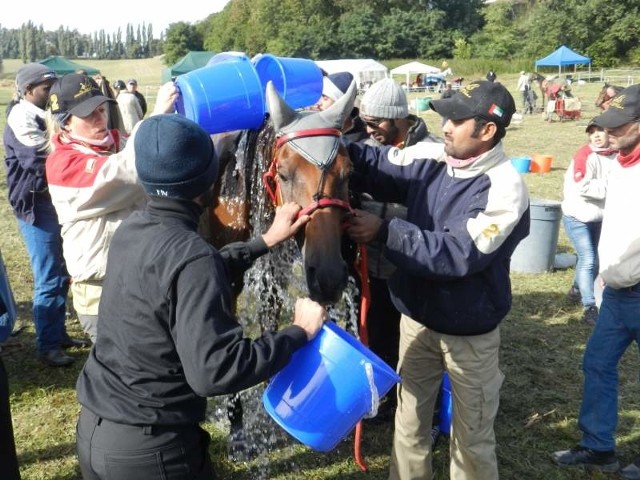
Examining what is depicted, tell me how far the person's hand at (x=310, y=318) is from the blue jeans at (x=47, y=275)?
3.33 meters

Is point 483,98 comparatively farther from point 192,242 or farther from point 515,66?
point 515,66

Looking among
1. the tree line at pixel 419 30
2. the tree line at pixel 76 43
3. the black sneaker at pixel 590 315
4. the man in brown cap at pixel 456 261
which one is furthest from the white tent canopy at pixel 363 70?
the tree line at pixel 76 43

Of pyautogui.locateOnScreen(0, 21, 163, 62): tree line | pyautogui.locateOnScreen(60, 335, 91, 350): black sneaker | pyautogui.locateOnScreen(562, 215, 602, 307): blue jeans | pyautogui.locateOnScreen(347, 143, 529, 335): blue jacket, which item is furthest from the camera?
pyautogui.locateOnScreen(0, 21, 163, 62): tree line

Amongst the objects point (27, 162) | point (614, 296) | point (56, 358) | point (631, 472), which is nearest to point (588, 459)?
point (631, 472)

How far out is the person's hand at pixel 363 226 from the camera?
8.55 ft

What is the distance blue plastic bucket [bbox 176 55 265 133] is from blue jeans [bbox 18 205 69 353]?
2101 millimetres

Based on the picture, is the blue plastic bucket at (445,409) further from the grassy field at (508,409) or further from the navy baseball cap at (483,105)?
the navy baseball cap at (483,105)

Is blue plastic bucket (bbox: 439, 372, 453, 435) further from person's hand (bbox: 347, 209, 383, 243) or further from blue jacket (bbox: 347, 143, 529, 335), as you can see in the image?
person's hand (bbox: 347, 209, 383, 243)

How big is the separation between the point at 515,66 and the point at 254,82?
180 feet

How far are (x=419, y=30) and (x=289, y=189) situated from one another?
7437 centimetres

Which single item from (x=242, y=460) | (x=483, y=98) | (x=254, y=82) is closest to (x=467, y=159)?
(x=483, y=98)

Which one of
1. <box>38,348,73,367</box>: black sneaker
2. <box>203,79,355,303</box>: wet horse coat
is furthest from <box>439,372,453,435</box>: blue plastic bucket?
<box>38,348,73,367</box>: black sneaker

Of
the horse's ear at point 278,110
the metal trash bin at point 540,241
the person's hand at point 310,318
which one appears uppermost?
the horse's ear at point 278,110

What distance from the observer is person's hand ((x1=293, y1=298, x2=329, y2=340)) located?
84.2 inches
